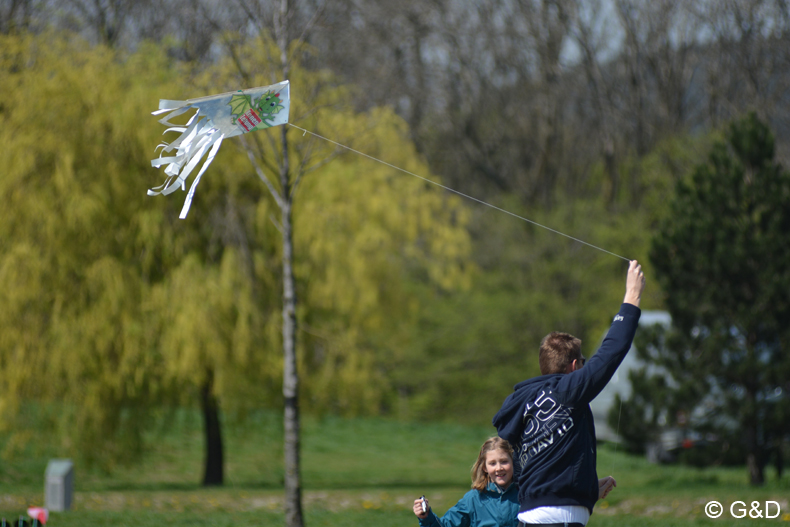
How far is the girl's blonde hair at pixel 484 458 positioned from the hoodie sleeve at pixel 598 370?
1.61ft

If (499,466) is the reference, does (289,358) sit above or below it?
above

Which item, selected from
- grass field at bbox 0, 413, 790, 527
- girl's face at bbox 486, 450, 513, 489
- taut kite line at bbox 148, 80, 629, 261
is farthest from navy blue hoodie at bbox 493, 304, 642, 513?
grass field at bbox 0, 413, 790, 527

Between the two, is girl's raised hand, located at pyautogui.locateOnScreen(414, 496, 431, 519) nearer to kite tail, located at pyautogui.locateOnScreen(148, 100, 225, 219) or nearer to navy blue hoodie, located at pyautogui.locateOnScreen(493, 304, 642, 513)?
navy blue hoodie, located at pyautogui.locateOnScreen(493, 304, 642, 513)

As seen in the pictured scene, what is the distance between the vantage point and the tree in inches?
425

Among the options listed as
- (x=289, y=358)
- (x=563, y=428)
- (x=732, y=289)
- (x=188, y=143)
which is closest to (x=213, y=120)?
(x=188, y=143)

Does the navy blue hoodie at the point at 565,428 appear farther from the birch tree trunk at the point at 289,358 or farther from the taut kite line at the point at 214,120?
the birch tree trunk at the point at 289,358

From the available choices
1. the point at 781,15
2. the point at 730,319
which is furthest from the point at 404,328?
the point at 781,15

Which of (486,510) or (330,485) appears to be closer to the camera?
(486,510)

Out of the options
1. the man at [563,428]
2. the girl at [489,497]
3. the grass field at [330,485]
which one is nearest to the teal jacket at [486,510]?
the girl at [489,497]

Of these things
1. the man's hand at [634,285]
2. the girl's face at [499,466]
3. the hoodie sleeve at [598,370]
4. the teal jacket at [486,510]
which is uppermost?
the man's hand at [634,285]

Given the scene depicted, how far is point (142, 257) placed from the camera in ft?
39.4

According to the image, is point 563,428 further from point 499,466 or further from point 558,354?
point 499,466

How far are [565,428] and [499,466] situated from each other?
46cm

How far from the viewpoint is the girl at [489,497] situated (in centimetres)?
355
